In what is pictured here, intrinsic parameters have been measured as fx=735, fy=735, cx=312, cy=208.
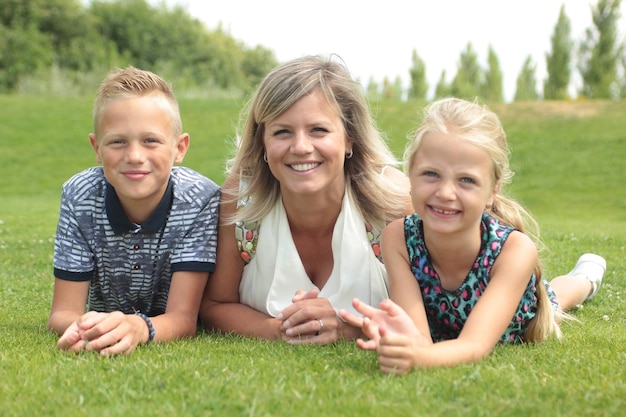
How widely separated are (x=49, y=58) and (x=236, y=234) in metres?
37.8

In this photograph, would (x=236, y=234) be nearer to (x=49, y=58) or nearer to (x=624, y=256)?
(x=624, y=256)

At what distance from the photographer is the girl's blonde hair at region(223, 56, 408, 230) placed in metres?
4.50

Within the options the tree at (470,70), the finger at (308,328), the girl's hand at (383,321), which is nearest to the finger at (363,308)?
the girl's hand at (383,321)

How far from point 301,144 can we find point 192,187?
935 mm

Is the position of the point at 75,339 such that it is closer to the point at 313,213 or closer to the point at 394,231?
the point at 313,213

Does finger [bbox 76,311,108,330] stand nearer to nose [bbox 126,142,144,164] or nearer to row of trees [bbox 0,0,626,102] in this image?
nose [bbox 126,142,144,164]

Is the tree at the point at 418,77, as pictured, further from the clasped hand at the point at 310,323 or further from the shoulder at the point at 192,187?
the clasped hand at the point at 310,323

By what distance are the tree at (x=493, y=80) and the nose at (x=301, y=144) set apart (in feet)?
122

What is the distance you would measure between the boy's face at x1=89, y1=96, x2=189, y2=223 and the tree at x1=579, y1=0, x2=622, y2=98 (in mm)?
35746

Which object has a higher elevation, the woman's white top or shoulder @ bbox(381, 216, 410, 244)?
shoulder @ bbox(381, 216, 410, 244)

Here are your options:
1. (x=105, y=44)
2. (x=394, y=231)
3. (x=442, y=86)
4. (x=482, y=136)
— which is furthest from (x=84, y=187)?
(x=105, y=44)

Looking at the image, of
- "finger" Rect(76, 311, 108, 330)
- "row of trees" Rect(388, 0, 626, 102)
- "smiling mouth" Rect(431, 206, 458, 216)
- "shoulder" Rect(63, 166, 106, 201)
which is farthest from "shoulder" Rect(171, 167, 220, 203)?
"row of trees" Rect(388, 0, 626, 102)

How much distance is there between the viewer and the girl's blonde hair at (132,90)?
4.40 m

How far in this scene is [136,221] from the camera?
4645 millimetres
